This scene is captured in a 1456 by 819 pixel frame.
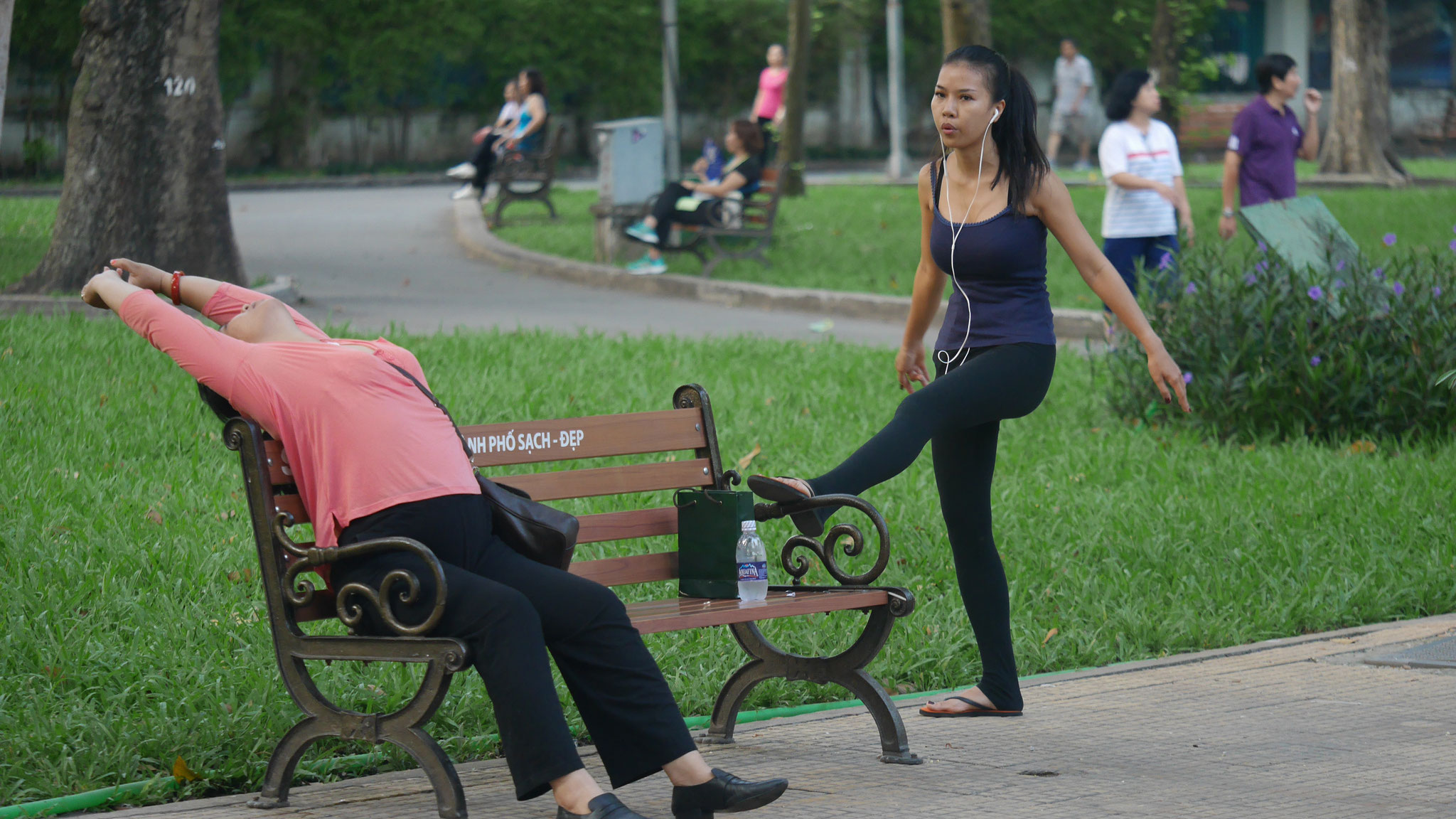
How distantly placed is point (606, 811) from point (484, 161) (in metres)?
18.4

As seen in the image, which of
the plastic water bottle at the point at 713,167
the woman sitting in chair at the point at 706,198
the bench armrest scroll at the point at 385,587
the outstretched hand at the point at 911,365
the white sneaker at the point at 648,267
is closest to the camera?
the bench armrest scroll at the point at 385,587

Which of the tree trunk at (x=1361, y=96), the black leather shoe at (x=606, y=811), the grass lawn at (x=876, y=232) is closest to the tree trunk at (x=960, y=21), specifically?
the grass lawn at (x=876, y=232)

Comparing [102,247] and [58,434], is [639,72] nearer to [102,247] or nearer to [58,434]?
[102,247]

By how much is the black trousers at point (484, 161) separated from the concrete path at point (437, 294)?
0.71m

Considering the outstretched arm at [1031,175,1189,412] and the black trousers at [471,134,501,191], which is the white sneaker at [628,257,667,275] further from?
the outstretched arm at [1031,175,1189,412]

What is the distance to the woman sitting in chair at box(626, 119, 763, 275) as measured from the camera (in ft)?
48.8

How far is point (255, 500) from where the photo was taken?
12.6 feet

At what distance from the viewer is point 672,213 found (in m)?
15.0

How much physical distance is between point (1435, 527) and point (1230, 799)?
3.30 m

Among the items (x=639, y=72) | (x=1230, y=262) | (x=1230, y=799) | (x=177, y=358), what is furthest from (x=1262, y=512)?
(x=639, y=72)

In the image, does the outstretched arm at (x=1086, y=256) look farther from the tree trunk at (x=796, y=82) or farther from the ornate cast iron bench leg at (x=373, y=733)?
the tree trunk at (x=796, y=82)

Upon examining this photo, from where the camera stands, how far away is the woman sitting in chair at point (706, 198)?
14.9 m

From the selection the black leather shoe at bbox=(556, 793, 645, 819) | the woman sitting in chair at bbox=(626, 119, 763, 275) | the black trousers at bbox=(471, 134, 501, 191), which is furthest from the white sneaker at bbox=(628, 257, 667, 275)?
the black leather shoe at bbox=(556, 793, 645, 819)

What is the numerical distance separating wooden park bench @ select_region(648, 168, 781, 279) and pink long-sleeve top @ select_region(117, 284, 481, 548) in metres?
11.2
